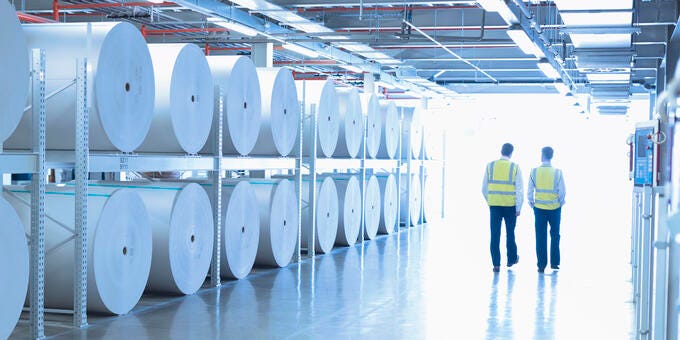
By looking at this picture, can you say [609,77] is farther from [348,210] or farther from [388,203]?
[348,210]

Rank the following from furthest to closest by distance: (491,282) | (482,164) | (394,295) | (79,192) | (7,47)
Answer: (482,164), (491,282), (394,295), (79,192), (7,47)

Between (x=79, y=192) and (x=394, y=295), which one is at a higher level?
(x=79, y=192)

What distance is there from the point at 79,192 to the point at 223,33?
8961 millimetres

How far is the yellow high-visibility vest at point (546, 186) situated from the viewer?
1112cm

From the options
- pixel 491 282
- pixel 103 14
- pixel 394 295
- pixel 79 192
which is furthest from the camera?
pixel 103 14

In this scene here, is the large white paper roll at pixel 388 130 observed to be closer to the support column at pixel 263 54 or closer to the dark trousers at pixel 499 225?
the support column at pixel 263 54

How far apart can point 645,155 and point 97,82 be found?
483 cm

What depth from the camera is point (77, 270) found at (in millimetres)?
7137

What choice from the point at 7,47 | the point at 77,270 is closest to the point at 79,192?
the point at 77,270

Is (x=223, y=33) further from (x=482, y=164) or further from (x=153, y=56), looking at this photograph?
(x=482, y=164)

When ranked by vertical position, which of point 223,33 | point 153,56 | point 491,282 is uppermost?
point 223,33

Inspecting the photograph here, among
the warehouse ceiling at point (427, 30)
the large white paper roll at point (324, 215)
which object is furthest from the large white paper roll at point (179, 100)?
the large white paper roll at point (324, 215)

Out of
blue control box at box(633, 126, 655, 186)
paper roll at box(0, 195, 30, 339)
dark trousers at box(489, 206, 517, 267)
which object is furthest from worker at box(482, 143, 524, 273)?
paper roll at box(0, 195, 30, 339)

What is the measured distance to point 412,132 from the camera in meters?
19.0
